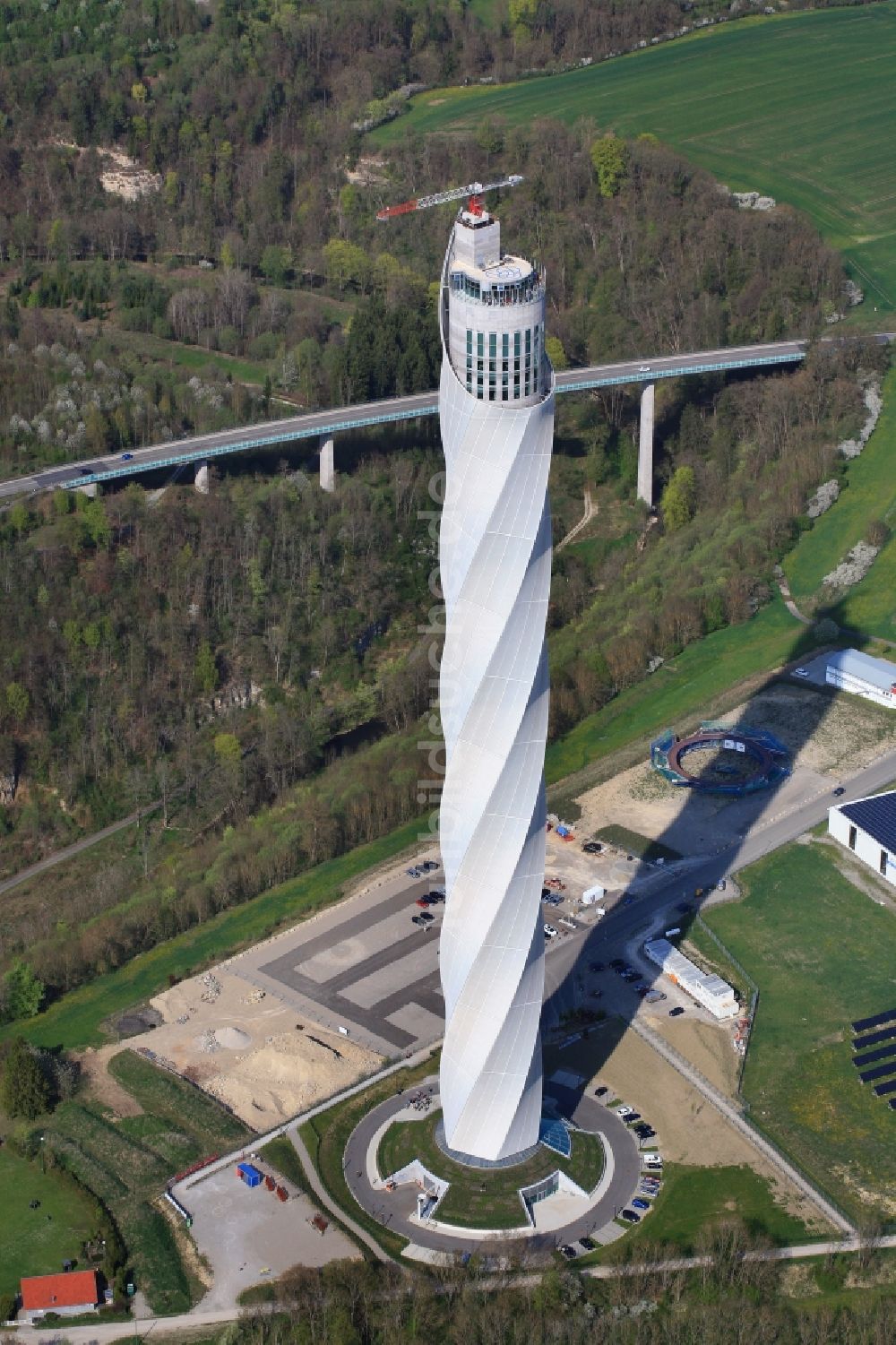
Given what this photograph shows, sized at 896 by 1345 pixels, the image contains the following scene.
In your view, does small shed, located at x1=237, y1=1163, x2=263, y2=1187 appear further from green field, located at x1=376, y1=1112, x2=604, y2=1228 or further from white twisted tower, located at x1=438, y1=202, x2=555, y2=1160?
white twisted tower, located at x1=438, y1=202, x2=555, y2=1160

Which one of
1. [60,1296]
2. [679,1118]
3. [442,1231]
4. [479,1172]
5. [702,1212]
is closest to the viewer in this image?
[60,1296]

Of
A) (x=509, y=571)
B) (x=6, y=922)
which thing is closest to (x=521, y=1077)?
(x=509, y=571)

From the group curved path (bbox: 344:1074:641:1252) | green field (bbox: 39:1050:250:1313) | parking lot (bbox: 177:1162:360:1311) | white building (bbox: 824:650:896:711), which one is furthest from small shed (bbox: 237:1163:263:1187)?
white building (bbox: 824:650:896:711)

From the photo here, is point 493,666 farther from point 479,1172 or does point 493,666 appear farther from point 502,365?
point 479,1172

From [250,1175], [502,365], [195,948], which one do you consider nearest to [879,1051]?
[250,1175]

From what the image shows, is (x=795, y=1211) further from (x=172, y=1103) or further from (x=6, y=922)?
(x=6, y=922)

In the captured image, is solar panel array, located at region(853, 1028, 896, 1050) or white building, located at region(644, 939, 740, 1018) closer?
solar panel array, located at region(853, 1028, 896, 1050)
